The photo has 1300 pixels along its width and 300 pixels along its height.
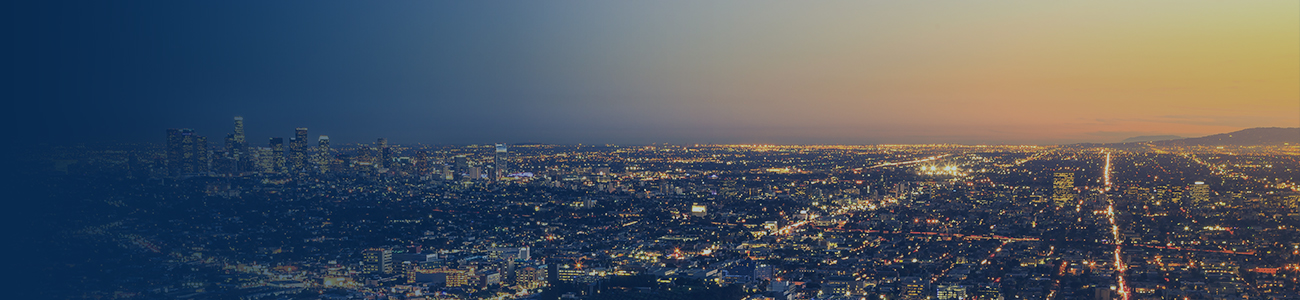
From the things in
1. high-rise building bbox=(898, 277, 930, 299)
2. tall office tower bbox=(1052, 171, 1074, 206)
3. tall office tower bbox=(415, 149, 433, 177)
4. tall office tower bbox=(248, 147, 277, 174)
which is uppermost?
tall office tower bbox=(248, 147, 277, 174)

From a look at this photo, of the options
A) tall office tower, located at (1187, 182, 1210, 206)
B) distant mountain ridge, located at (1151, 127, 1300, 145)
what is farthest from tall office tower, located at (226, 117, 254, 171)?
distant mountain ridge, located at (1151, 127, 1300, 145)

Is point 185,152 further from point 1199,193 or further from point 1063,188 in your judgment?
point 1199,193

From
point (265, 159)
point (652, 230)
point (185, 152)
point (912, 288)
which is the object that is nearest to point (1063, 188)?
point (652, 230)

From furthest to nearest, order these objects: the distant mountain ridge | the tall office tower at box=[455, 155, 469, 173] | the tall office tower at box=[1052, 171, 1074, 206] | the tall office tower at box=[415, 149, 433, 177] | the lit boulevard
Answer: the tall office tower at box=[455, 155, 469, 173]
the tall office tower at box=[415, 149, 433, 177]
the distant mountain ridge
the tall office tower at box=[1052, 171, 1074, 206]
the lit boulevard

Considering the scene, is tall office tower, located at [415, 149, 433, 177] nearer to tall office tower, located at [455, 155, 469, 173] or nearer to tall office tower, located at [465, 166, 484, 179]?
tall office tower, located at [455, 155, 469, 173]

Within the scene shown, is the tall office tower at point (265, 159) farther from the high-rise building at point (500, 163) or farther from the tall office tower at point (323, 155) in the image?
the high-rise building at point (500, 163)

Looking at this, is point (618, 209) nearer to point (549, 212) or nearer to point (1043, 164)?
point (549, 212)
